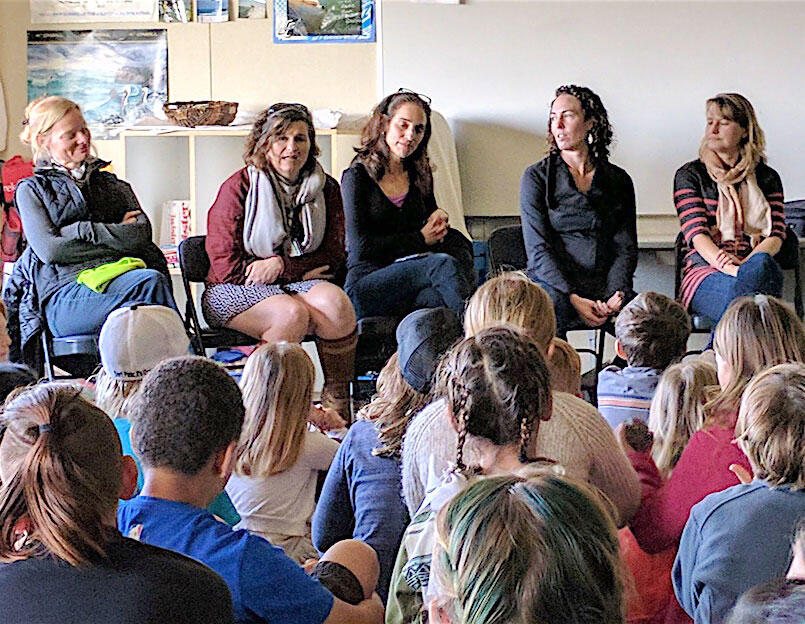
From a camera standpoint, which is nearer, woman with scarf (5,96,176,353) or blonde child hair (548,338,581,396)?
blonde child hair (548,338,581,396)

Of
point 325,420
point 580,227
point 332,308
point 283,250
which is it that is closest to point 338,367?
point 332,308

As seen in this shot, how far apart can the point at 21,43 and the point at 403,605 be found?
14.8ft

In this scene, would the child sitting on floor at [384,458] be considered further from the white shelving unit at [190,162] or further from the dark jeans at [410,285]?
the white shelving unit at [190,162]

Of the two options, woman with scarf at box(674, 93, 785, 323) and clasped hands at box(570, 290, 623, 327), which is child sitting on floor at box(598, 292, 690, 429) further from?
woman with scarf at box(674, 93, 785, 323)

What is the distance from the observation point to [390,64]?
499cm

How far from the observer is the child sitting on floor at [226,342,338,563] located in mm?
2160

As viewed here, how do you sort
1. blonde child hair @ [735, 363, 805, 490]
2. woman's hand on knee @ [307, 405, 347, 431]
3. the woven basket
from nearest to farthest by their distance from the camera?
blonde child hair @ [735, 363, 805, 490] → woman's hand on knee @ [307, 405, 347, 431] → the woven basket

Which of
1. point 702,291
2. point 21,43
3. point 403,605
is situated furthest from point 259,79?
point 403,605

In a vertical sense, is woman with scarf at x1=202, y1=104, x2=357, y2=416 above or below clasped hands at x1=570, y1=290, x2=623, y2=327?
above

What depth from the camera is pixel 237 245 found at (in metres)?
3.79

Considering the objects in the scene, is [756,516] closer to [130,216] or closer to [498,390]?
[498,390]

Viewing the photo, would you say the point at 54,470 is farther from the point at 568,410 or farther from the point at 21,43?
the point at 21,43

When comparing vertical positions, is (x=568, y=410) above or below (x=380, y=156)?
below

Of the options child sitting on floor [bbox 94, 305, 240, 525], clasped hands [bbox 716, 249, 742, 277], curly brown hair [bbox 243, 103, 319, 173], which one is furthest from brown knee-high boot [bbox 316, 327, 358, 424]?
clasped hands [bbox 716, 249, 742, 277]
